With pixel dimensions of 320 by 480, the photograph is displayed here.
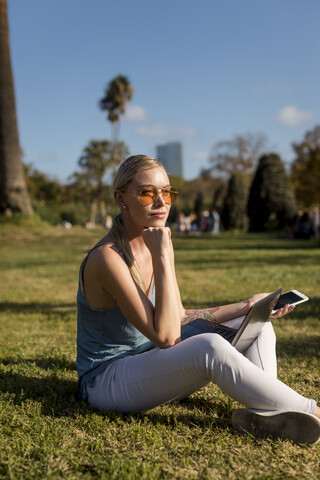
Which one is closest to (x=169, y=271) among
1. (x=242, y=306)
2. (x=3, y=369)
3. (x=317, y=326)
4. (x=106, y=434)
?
(x=242, y=306)

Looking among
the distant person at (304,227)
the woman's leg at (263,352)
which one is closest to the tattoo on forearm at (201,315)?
the woman's leg at (263,352)

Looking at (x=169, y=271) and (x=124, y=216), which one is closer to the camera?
(x=169, y=271)

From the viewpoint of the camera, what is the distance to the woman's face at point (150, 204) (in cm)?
268

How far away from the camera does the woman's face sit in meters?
2.68

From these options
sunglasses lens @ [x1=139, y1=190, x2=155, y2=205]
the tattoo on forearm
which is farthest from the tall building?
the tattoo on forearm

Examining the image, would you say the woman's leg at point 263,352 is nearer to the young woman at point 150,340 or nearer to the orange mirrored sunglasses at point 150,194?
Answer: the young woman at point 150,340

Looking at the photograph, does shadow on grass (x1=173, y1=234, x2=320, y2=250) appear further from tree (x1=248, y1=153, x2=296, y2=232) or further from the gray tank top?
the gray tank top

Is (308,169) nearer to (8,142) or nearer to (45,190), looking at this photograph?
(8,142)

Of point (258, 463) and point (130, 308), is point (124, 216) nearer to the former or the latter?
point (130, 308)

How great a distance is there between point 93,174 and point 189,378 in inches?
2328

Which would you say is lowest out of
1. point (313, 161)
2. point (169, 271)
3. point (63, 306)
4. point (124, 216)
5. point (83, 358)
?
point (63, 306)

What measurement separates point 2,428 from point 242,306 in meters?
1.63

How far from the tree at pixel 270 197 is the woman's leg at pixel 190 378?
3051 cm

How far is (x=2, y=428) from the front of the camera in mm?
2715
